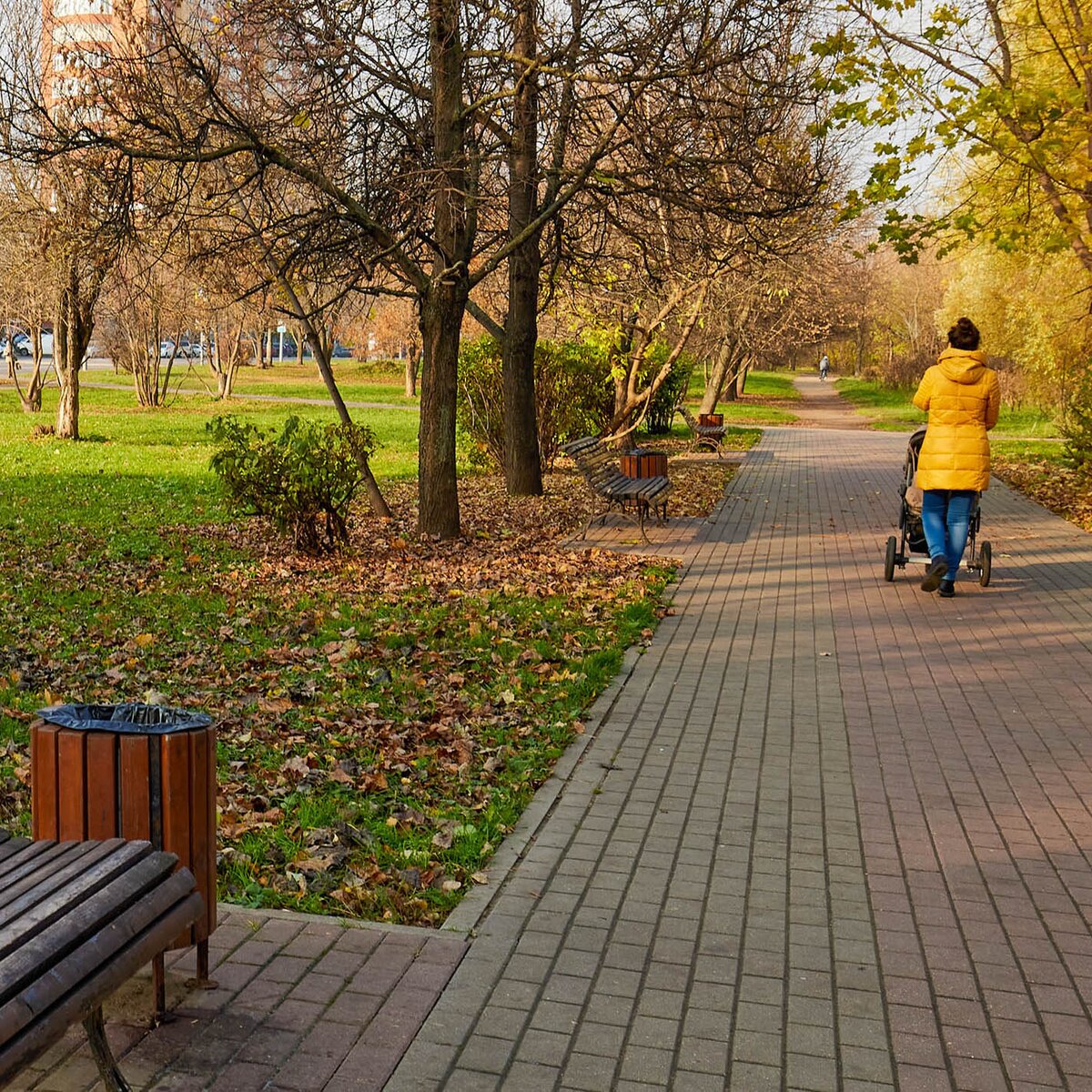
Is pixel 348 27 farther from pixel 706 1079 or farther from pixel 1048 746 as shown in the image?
pixel 706 1079

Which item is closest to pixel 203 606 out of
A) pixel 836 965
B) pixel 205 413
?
pixel 836 965

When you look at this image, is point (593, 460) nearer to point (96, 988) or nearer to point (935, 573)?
point (935, 573)

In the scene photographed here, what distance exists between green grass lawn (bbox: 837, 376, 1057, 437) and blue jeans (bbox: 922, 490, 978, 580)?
10598 millimetres

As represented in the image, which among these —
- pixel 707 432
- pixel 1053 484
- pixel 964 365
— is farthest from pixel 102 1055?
pixel 707 432

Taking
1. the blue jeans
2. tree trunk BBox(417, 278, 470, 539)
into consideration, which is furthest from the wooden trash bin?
the blue jeans

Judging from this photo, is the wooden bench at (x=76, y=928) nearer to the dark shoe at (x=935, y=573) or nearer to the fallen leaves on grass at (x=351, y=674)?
the fallen leaves on grass at (x=351, y=674)

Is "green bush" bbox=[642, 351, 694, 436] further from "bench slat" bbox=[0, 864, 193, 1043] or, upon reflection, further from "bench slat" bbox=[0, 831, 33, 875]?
"bench slat" bbox=[0, 864, 193, 1043]

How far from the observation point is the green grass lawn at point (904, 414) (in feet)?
116

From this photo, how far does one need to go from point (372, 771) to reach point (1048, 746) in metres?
3.52

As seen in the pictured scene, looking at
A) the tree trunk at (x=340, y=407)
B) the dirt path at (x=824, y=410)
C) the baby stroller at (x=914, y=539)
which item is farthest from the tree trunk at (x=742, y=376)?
the baby stroller at (x=914, y=539)

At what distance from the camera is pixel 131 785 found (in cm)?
369

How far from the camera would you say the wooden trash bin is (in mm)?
15742

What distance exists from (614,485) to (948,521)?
4.25m

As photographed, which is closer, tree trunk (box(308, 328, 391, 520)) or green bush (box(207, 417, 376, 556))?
green bush (box(207, 417, 376, 556))
